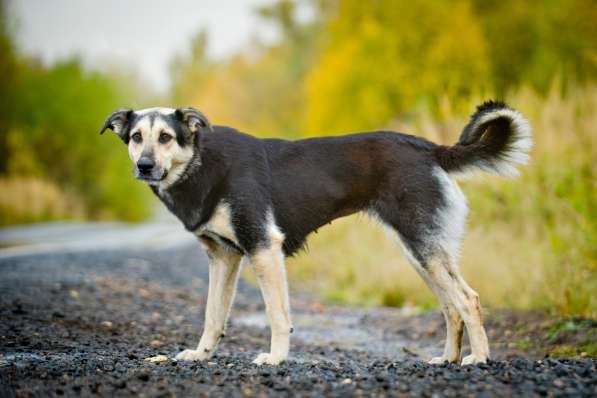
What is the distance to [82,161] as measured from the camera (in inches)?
1229

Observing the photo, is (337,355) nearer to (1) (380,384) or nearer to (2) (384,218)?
(2) (384,218)

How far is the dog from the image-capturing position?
5016 millimetres

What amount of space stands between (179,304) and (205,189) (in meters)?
3.90

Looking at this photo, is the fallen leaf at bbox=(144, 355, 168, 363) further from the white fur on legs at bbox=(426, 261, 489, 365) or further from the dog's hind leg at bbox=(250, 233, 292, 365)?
the white fur on legs at bbox=(426, 261, 489, 365)

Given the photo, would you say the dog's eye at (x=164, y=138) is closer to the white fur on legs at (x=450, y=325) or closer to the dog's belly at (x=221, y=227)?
the dog's belly at (x=221, y=227)

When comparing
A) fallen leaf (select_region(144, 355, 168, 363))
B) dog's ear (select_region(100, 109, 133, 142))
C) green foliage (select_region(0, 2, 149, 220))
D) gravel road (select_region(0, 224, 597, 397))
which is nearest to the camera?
gravel road (select_region(0, 224, 597, 397))

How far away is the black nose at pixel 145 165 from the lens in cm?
495

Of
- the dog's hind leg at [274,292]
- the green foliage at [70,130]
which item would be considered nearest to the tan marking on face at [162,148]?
the dog's hind leg at [274,292]

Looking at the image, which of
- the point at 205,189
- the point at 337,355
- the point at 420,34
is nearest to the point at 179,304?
the point at 337,355

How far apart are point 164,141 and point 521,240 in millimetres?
6588

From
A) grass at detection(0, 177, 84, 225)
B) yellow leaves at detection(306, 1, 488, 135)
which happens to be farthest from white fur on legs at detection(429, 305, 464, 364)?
grass at detection(0, 177, 84, 225)

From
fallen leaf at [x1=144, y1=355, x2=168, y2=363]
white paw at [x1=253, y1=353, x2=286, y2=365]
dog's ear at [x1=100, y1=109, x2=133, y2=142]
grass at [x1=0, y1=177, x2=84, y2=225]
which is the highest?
grass at [x1=0, y1=177, x2=84, y2=225]

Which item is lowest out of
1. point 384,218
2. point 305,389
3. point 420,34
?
point 305,389

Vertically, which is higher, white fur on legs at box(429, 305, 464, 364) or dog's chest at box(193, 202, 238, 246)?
dog's chest at box(193, 202, 238, 246)
